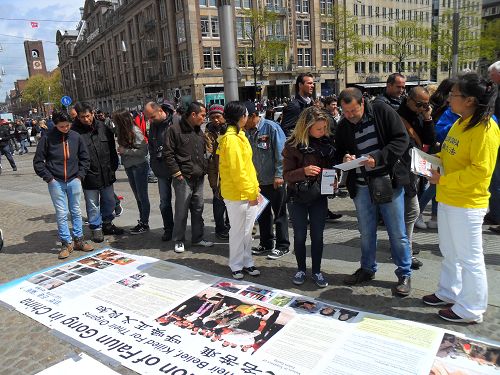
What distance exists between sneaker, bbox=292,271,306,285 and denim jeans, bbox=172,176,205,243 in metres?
1.89

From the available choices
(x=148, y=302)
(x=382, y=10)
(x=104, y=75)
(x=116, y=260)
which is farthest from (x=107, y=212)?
(x=104, y=75)

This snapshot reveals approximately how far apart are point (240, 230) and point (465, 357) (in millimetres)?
2325

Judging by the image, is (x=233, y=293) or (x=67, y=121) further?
(x=67, y=121)

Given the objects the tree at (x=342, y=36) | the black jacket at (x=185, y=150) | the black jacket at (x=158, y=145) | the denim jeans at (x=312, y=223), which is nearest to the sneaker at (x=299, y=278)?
the denim jeans at (x=312, y=223)

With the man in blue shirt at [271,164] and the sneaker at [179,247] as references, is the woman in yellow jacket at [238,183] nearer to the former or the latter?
the man in blue shirt at [271,164]

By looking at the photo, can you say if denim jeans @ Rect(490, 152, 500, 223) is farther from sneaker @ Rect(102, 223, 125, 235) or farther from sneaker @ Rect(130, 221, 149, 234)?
sneaker @ Rect(102, 223, 125, 235)

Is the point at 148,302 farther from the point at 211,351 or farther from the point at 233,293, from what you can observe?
the point at 211,351

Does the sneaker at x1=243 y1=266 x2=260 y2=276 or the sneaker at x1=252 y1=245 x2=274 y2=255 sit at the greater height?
the sneaker at x1=243 y1=266 x2=260 y2=276

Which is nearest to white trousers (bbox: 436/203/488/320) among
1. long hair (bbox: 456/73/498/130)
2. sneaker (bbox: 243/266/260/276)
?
long hair (bbox: 456/73/498/130)

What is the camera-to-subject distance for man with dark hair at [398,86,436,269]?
406 cm

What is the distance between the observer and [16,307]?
155 inches

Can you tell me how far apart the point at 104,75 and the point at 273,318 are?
258 feet

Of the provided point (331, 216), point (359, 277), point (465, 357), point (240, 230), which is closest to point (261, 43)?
point (331, 216)

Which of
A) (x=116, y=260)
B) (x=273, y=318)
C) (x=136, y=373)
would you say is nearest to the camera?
(x=136, y=373)
